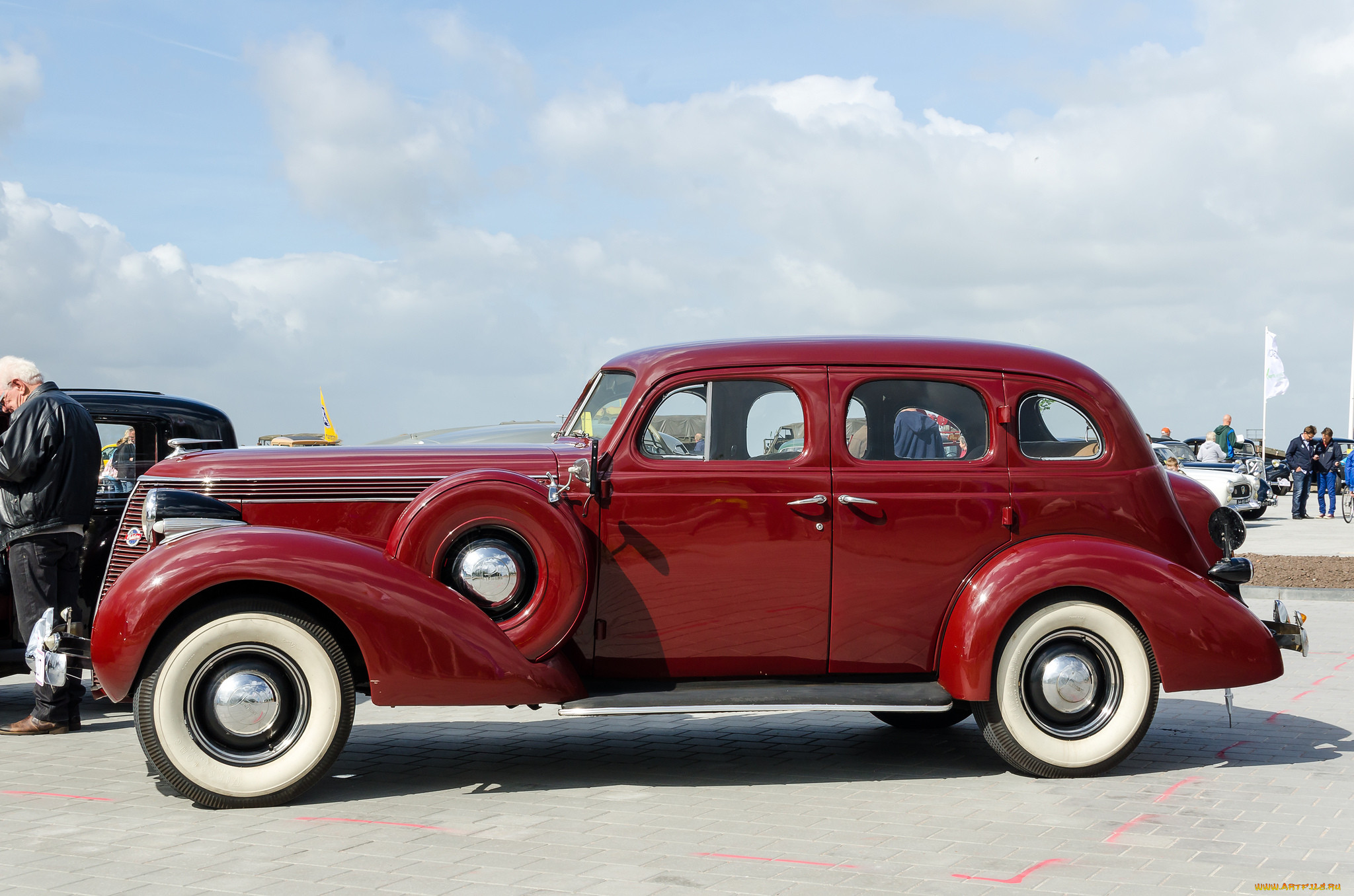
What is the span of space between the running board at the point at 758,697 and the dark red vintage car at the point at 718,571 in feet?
0.06

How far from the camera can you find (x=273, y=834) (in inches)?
185

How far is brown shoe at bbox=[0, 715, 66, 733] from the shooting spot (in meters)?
6.80

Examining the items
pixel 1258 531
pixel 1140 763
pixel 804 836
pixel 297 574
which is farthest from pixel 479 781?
pixel 1258 531

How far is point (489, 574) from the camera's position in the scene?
536 centimetres

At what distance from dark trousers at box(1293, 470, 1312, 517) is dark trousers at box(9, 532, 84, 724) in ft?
78.2

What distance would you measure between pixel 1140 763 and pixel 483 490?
3408 millimetres

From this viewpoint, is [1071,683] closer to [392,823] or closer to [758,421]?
[758,421]

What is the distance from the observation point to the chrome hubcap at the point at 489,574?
5359 mm

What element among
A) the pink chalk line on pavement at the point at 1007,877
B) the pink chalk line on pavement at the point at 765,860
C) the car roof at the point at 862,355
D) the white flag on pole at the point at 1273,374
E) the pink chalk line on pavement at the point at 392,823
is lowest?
the pink chalk line on pavement at the point at 392,823

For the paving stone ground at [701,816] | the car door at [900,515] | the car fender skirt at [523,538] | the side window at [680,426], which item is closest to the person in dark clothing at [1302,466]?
the paving stone ground at [701,816]

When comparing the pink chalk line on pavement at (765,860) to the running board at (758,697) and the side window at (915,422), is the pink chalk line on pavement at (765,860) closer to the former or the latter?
the running board at (758,697)

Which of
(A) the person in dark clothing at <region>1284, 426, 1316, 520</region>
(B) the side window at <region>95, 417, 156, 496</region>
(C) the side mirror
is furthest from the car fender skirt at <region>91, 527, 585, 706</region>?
(A) the person in dark clothing at <region>1284, 426, 1316, 520</region>

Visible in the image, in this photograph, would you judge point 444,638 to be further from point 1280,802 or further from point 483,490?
point 1280,802

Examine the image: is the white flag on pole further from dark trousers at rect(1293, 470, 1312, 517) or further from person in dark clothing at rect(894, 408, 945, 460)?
person in dark clothing at rect(894, 408, 945, 460)
